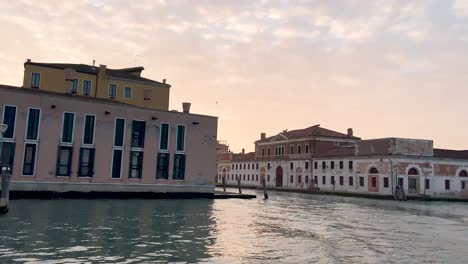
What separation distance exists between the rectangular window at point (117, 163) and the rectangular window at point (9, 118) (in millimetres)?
6638

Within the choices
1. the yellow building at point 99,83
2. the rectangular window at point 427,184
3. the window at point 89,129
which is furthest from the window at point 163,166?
the rectangular window at point 427,184

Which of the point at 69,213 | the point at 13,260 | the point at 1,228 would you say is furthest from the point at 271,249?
the point at 69,213

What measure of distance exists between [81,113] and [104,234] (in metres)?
18.1

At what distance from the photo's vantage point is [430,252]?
37.6ft

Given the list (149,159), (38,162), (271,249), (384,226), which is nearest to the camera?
(271,249)

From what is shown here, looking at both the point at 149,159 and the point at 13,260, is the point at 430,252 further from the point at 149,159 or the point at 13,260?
the point at 149,159

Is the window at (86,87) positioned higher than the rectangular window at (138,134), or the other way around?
the window at (86,87)

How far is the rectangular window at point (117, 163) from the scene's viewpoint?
29.8m

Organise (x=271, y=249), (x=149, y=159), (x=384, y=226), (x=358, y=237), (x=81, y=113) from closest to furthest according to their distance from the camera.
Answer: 1. (x=271, y=249)
2. (x=358, y=237)
3. (x=384, y=226)
4. (x=81, y=113)
5. (x=149, y=159)

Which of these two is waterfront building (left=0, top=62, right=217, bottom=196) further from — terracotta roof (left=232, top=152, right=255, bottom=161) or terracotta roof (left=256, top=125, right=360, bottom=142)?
terracotta roof (left=232, top=152, right=255, bottom=161)

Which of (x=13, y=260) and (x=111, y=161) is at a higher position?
(x=111, y=161)

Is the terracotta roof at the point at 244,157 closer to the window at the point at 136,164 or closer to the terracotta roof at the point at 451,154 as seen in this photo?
the terracotta roof at the point at 451,154

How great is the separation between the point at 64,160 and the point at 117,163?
11.7 feet

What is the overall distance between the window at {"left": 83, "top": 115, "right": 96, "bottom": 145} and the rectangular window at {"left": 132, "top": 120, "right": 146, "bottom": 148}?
9.81 ft
